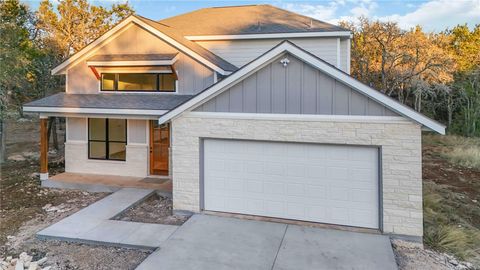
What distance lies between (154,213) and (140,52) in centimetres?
645

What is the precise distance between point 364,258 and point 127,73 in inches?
393

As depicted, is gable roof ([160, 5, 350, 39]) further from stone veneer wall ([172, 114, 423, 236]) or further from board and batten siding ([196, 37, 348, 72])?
stone veneer wall ([172, 114, 423, 236])

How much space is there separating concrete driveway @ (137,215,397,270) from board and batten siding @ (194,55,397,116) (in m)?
2.57

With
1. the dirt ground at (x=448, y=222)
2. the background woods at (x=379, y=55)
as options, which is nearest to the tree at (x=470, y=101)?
the background woods at (x=379, y=55)

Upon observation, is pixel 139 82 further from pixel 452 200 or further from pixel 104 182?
pixel 452 200

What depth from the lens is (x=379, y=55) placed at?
2402 centimetres

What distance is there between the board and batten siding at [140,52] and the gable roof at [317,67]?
150 inches

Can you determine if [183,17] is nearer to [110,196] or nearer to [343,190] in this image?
[110,196]

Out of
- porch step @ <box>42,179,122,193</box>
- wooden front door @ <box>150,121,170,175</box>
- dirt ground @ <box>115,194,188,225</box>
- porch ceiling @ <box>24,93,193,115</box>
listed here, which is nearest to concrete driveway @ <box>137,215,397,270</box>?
dirt ground @ <box>115,194,188,225</box>

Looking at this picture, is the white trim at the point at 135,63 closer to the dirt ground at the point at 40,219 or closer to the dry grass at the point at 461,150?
the dirt ground at the point at 40,219

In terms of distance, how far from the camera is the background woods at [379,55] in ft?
63.0

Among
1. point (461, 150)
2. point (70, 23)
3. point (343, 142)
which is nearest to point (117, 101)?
point (343, 142)

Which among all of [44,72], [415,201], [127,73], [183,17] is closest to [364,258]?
[415,201]

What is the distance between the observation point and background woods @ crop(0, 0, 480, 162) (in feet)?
63.0
